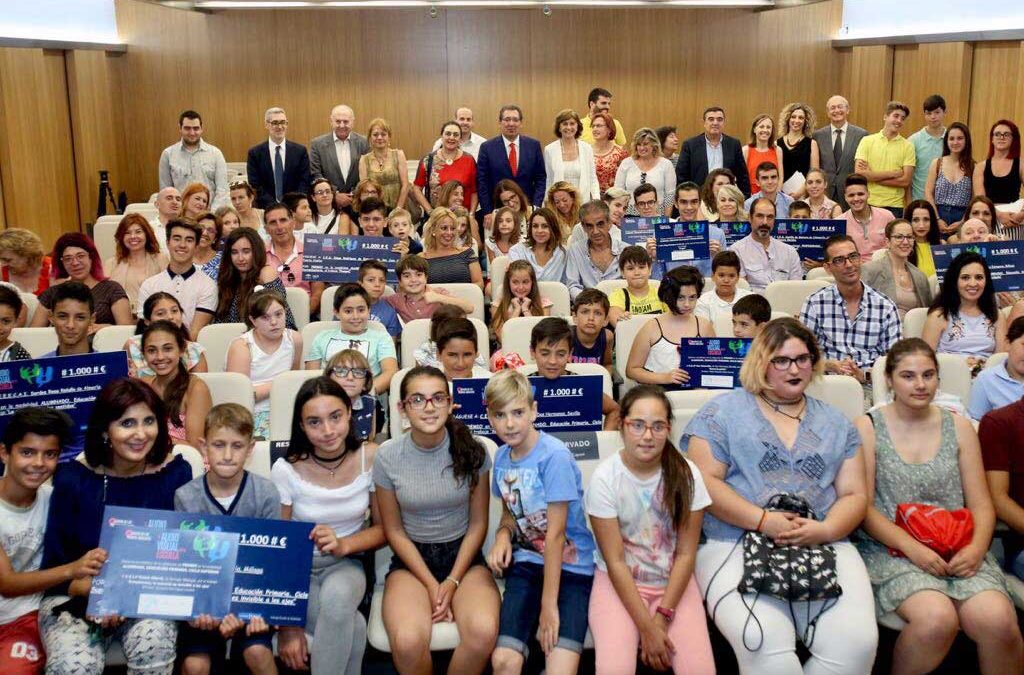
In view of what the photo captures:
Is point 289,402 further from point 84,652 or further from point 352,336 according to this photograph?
point 84,652

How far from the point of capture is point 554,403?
165 inches

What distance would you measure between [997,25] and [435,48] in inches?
268

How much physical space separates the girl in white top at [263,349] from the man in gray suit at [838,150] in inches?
256

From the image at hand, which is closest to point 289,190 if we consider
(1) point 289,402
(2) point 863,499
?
(1) point 289,402

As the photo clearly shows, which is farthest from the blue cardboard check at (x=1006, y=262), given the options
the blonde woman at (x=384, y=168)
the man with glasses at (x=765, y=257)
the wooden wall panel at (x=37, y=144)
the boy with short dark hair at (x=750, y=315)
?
the wooden wall panel at (x=37, y=144)

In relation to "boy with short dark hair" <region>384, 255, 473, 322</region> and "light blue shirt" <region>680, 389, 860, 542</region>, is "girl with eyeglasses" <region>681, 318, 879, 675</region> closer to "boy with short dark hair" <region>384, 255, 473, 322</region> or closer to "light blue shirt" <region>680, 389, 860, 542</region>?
"light blue shirt" <region>680, 389, 860, 542</region>

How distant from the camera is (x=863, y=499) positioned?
363cm

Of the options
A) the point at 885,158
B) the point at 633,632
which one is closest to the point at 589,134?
the point at 885,158

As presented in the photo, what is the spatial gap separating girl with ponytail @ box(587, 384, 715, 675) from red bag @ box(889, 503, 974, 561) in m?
0.78

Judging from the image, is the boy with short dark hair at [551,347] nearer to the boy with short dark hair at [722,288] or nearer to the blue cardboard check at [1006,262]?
the boy with short dark hair at [722,288]

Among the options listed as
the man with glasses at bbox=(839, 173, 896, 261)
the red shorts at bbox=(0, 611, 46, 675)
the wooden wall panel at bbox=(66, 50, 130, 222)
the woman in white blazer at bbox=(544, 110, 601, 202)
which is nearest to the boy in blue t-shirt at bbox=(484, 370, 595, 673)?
the red shorts at bbox=(0, 611, 46, 675)

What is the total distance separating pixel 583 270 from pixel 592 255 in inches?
5.3

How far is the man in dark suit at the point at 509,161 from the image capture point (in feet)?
29.3

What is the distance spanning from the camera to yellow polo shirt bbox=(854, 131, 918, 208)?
30.6ft
